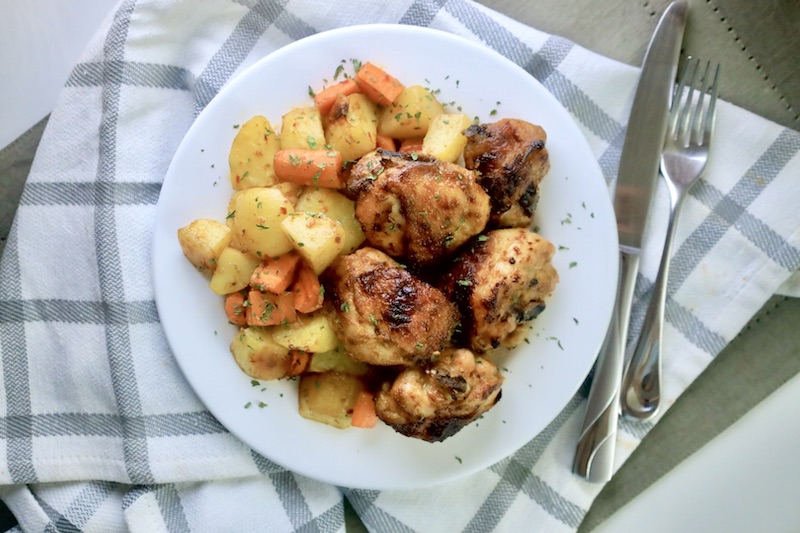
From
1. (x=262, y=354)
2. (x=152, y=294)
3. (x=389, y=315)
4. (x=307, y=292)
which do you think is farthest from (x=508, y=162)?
(x=152, y=294)

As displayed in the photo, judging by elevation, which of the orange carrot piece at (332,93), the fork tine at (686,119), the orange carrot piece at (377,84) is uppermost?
the fork tine at (686,119)

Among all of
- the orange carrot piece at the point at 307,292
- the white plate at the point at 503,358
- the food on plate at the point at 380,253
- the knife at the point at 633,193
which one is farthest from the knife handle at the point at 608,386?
the orange carrot piece at the point at 307,292

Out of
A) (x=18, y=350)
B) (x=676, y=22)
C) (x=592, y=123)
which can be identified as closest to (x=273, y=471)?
(x=18, y=350)

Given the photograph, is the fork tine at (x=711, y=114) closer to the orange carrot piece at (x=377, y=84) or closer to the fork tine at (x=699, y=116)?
the fork tine at (x=699, y=116)

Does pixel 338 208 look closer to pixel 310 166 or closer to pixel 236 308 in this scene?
pixel 310 166

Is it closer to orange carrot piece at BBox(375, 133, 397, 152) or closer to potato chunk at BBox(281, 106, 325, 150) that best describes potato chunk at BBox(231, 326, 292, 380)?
potato chunk at BBox(281, 106, 325, 150)

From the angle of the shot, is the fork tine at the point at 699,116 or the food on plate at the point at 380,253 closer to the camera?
the food on plate at the point at 380,253
